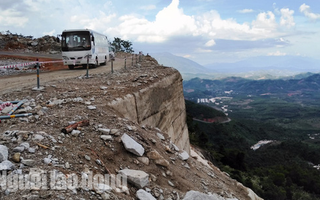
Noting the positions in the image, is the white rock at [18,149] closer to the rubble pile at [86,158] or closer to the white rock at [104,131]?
the rubble pile at [86,158]

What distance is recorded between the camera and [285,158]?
206 ft

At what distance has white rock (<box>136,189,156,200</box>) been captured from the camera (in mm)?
4832

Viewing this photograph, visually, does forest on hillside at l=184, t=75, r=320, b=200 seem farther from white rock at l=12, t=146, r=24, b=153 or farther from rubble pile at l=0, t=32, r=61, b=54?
white rock at l=12, t=146, r=24, b=153

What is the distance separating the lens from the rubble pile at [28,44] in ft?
126

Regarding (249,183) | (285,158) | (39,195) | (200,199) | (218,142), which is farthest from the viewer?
(218,142)

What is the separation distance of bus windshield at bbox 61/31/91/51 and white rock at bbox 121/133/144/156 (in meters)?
16.8

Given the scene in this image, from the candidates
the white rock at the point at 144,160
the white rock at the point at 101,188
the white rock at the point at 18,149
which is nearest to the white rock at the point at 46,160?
the white rock at the point at 18,149

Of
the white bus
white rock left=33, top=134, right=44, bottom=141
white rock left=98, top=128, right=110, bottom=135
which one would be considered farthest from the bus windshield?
white rock left=33, top=134, right=44, bottom=141

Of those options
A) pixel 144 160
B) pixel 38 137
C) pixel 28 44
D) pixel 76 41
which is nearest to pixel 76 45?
pixel 76 41

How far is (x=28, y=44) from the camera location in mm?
40000

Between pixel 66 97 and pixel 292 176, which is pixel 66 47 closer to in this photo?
pixel 66 97

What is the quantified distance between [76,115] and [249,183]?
96.7 feet

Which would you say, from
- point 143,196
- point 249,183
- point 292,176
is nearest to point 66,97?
point 143,196

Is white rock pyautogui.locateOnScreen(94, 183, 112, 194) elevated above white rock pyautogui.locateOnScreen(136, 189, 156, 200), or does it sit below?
above
